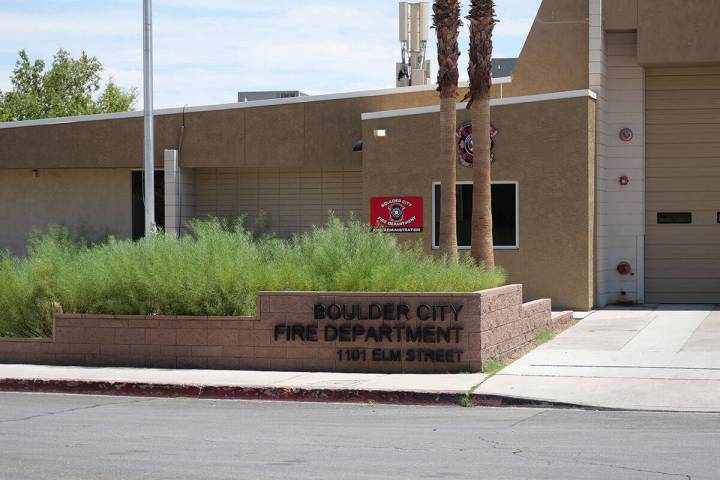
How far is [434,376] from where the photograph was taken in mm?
14742

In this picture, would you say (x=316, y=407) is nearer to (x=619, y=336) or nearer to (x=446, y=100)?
(x=619, y=336)

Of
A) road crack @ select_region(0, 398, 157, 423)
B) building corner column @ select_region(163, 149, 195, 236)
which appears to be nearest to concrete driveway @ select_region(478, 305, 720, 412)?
road crack @ select_region(0, 398, 157, 423)

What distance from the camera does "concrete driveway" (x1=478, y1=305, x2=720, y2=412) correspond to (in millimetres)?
12930

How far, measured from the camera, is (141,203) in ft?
94.7

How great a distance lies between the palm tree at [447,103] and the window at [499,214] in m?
2.80

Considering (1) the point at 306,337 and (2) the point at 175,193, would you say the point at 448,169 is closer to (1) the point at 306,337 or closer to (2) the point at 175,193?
(1) the point at 306,337

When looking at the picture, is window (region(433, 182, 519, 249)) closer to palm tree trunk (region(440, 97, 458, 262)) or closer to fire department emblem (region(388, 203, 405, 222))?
fire department emblem (region(388, 203, 405, 222))

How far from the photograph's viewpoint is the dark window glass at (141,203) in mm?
28594

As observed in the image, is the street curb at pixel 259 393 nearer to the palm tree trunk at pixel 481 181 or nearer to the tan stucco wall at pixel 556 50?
the palm tree trunk at pixel 481 181

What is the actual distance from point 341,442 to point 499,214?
13.7m

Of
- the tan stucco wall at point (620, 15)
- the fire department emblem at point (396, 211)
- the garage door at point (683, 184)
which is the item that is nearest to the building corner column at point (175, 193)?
the fire department emblem at point (396, 211)

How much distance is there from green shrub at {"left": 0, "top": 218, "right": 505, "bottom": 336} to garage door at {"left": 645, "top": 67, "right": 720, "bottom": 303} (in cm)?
886

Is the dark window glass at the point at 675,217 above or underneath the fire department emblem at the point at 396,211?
underneath

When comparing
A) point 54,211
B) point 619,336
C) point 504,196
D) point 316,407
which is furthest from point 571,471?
point 54,211
